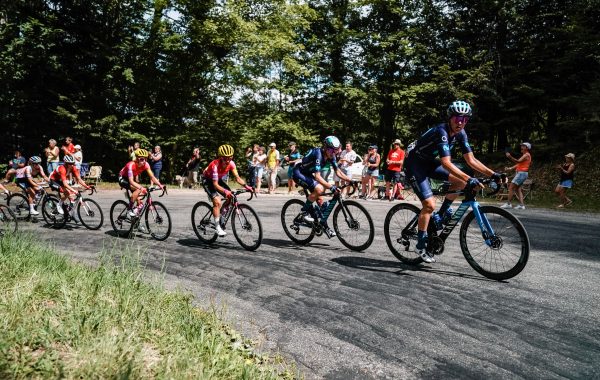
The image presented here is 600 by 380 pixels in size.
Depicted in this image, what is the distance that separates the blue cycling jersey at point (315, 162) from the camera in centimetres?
745

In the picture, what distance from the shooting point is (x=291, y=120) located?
28562mm

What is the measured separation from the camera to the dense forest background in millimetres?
22469

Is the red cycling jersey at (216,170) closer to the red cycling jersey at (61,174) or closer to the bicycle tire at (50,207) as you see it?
the red cycling jersey at (61,174)

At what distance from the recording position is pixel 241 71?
2552 centimetres

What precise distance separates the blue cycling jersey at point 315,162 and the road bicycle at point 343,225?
44 centimetres

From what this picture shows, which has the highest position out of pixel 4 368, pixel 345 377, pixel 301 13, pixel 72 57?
pixel 301 13

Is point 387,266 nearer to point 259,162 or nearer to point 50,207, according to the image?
point 50,207

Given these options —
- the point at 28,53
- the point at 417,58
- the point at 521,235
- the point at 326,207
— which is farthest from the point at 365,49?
the point at 521,235

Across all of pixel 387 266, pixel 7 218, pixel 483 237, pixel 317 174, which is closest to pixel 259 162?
pixel 7 218

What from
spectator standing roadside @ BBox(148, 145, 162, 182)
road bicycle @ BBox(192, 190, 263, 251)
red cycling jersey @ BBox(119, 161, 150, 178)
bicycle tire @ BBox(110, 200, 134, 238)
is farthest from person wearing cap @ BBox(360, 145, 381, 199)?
bicycle tire @ BBox(110, 200, 134, 238)

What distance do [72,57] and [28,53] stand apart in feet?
7.53

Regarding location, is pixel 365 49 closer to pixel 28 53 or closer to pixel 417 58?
pixel 417 58

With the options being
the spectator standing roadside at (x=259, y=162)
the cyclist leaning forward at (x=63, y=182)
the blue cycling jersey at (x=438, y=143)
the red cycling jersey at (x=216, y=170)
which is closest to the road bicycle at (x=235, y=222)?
the red cycling jersey at (x=216, y=170)

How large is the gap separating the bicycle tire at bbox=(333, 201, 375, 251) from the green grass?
144 inches
